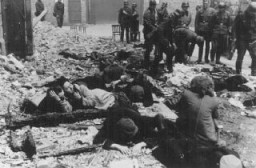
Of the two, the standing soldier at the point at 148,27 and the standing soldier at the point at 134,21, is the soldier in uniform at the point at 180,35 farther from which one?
the standing soldier at the point at 134,21

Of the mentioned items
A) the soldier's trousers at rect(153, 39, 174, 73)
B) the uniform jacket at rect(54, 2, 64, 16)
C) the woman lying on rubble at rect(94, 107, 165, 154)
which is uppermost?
the uniform jacket at rect(54, 2, 64, 16)

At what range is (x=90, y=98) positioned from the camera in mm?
7922

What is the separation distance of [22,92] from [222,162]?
5.77 m

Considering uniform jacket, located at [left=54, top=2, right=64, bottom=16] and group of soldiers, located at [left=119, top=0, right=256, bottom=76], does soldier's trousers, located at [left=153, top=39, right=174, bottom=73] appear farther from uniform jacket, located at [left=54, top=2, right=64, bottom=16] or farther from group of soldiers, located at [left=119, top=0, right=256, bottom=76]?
uniform jacket, located at [left=54, top=2, right=64, bottom=16]

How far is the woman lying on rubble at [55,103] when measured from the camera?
739 cm

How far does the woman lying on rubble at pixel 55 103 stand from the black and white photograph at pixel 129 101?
0.9 inches

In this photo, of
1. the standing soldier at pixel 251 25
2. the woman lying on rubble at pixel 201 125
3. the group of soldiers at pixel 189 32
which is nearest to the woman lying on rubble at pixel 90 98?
the woman lying on rubble at pixel 201 125

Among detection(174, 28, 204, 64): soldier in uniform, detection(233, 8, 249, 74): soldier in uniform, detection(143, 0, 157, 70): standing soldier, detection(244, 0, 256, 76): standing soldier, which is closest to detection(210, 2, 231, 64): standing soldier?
detection(174, 28, 204, 64): soldier in uniform

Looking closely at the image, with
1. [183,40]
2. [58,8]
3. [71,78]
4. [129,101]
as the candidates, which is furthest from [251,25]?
[58,8]

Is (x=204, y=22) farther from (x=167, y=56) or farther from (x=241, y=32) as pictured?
(x=167, y=56)

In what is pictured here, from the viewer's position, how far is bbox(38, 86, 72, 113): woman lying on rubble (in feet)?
24.3

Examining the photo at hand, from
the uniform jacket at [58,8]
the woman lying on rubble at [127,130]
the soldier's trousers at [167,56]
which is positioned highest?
the uniform jacket at [58,8]

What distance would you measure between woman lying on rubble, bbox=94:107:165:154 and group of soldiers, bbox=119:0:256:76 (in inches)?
168

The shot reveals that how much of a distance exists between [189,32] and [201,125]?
6.81 meters
